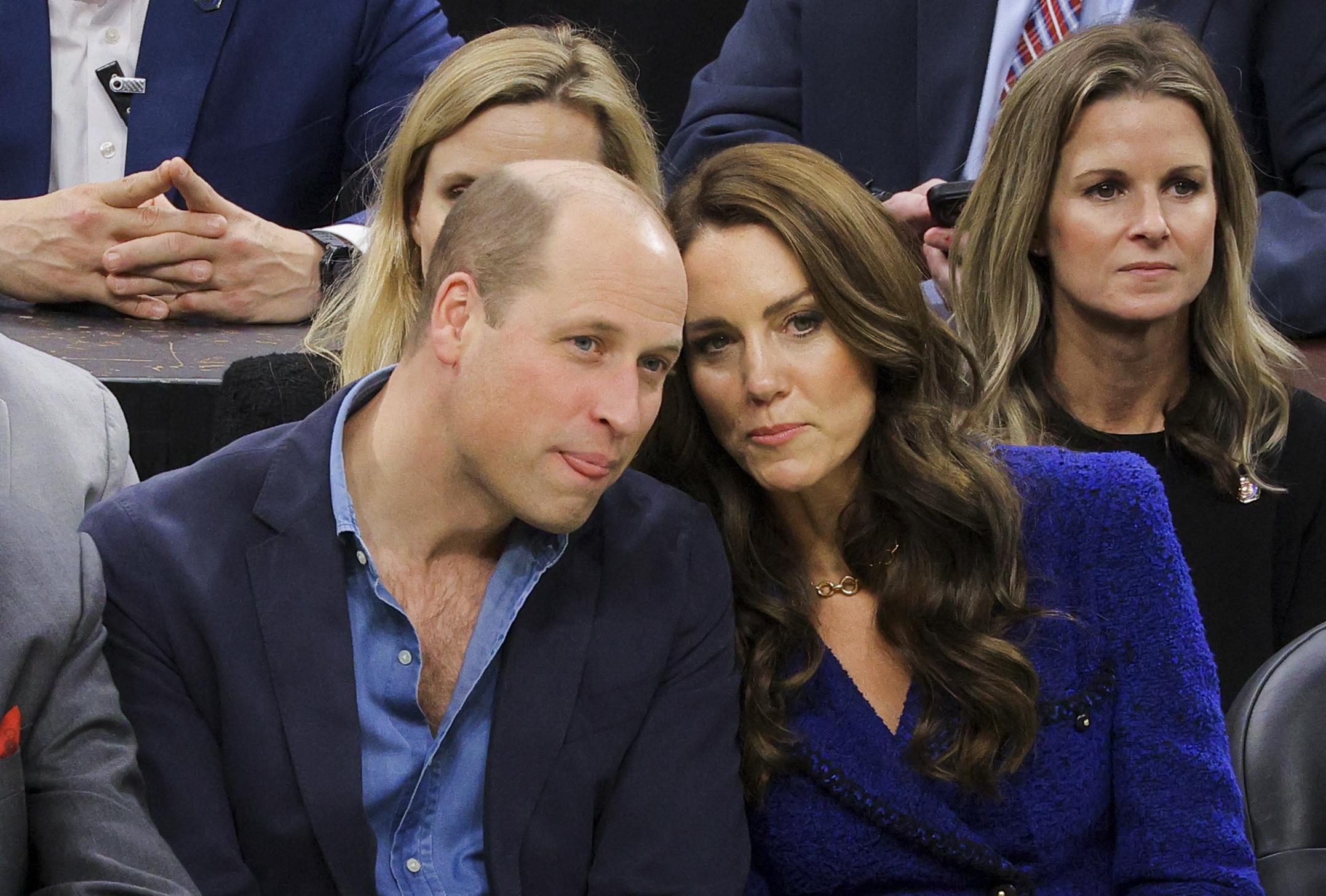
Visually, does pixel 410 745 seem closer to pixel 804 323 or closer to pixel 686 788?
pixel 686 788

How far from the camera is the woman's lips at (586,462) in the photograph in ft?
4.59

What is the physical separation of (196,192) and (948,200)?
3.52ft

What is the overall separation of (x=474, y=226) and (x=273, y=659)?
1.39 feet

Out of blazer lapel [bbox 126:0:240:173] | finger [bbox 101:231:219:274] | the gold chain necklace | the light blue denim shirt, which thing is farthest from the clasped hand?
the gold chain necklace

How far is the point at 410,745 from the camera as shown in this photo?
1437mm

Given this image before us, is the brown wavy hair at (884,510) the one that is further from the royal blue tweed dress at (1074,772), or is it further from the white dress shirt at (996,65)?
the white dress shirt at (996,65)

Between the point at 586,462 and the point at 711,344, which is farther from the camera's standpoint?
the point at 711,344

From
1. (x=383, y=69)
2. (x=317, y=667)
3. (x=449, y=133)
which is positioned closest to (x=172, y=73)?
(x=383, y=69)

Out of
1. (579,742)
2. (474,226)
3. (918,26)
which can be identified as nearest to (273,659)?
(579,742)

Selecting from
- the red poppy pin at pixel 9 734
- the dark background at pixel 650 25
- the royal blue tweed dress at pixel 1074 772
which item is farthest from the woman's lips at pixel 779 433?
the dark background at pixel 650 25

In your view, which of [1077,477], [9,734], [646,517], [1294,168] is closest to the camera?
[9,734]

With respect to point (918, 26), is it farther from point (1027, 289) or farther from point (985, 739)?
point (985, 739)

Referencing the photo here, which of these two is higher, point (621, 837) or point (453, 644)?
point (453, 644)

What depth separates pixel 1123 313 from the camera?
2117 millimetres
